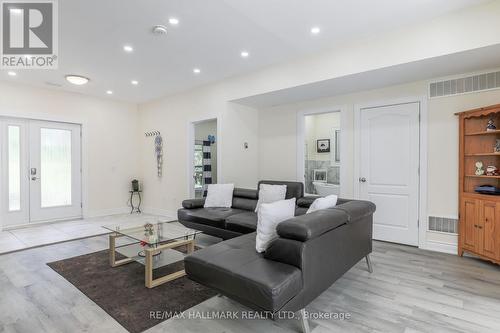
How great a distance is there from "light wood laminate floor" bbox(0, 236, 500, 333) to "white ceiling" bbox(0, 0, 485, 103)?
276cm

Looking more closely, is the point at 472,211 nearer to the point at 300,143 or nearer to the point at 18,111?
the point at 300,143

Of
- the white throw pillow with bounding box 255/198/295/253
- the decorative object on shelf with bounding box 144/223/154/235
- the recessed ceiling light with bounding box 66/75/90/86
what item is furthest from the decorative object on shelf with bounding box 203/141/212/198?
the white throw pillow with bounding box 255/198/295/253

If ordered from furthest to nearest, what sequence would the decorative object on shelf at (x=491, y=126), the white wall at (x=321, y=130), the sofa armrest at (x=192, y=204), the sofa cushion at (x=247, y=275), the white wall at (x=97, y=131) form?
the white wall at (x=321, y=130)
the white wall at (x=97, y=131)
the sofa armrest at (x=192, y=204)
the decorative object on shelf at (x=491, y=126)
the sofa cushion at (x=247, y=275)

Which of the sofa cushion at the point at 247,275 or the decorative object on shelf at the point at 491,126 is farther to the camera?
the decorative object on shelf at the point at 491,126

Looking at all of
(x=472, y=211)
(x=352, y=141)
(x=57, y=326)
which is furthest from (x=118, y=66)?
(x=472, y=211)

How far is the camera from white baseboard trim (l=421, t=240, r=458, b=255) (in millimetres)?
3551

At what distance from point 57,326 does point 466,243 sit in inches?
171

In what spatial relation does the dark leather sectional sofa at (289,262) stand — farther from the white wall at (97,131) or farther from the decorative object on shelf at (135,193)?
the white wall at (97,131)

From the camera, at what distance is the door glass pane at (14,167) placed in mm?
5016

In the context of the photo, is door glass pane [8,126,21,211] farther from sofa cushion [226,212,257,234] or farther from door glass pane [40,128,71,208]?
sofa cushion [226,212,257,234]

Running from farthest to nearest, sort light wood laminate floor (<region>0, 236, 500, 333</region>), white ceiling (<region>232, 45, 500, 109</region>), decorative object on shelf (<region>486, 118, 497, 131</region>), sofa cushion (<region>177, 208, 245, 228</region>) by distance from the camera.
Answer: sofa cushion (<region>177, 208, 245, 228</region>) < decorative object on shelf (<region>486, 118, 497, 131</region>) < white ceiling (<region>232, 45, 500, 109</region>) < light wood laminate floor (<region>0, 236, 500, 333</region>)

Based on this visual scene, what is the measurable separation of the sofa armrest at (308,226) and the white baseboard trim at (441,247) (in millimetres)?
2427

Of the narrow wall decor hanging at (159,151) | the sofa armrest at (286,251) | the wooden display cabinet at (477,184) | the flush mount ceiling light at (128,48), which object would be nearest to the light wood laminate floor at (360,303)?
the wooden display cabinet at (477,184)

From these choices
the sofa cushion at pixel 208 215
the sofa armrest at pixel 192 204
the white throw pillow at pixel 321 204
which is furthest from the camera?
the sofa armrest at pixel 192 204
